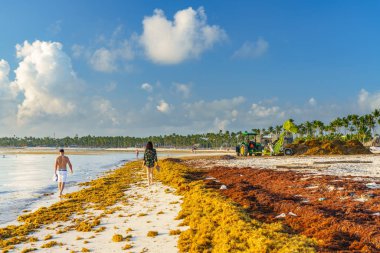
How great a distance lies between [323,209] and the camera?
9.17m

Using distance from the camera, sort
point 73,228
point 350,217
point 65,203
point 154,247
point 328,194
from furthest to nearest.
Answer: point 65,203 < point 328,194 < point 73,228 < point 350,217 < point 154,247

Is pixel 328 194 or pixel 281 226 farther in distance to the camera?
pixel 328 194

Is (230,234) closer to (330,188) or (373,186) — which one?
(330,188)

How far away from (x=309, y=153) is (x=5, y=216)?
44911 millimetres

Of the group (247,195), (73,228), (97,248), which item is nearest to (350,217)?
(247,195)

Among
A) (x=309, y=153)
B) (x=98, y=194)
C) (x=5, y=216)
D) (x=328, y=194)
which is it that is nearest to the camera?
(x=328, y=194)

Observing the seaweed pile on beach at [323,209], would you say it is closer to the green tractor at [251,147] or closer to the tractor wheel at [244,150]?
the green tractor at [251,147]

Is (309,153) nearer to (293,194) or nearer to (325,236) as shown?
(293,194)

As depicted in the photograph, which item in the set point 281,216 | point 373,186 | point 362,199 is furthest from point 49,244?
point 373,186

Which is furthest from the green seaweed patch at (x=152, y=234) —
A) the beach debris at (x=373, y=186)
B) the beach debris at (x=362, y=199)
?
the beach debris at (x=373, y=186)

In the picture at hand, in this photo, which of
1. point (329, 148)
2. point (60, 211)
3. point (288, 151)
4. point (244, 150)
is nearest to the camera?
point (60, 211)

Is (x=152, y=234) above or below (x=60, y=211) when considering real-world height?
above

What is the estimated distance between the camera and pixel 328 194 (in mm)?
11398

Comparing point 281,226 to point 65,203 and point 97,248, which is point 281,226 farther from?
point 65,203
